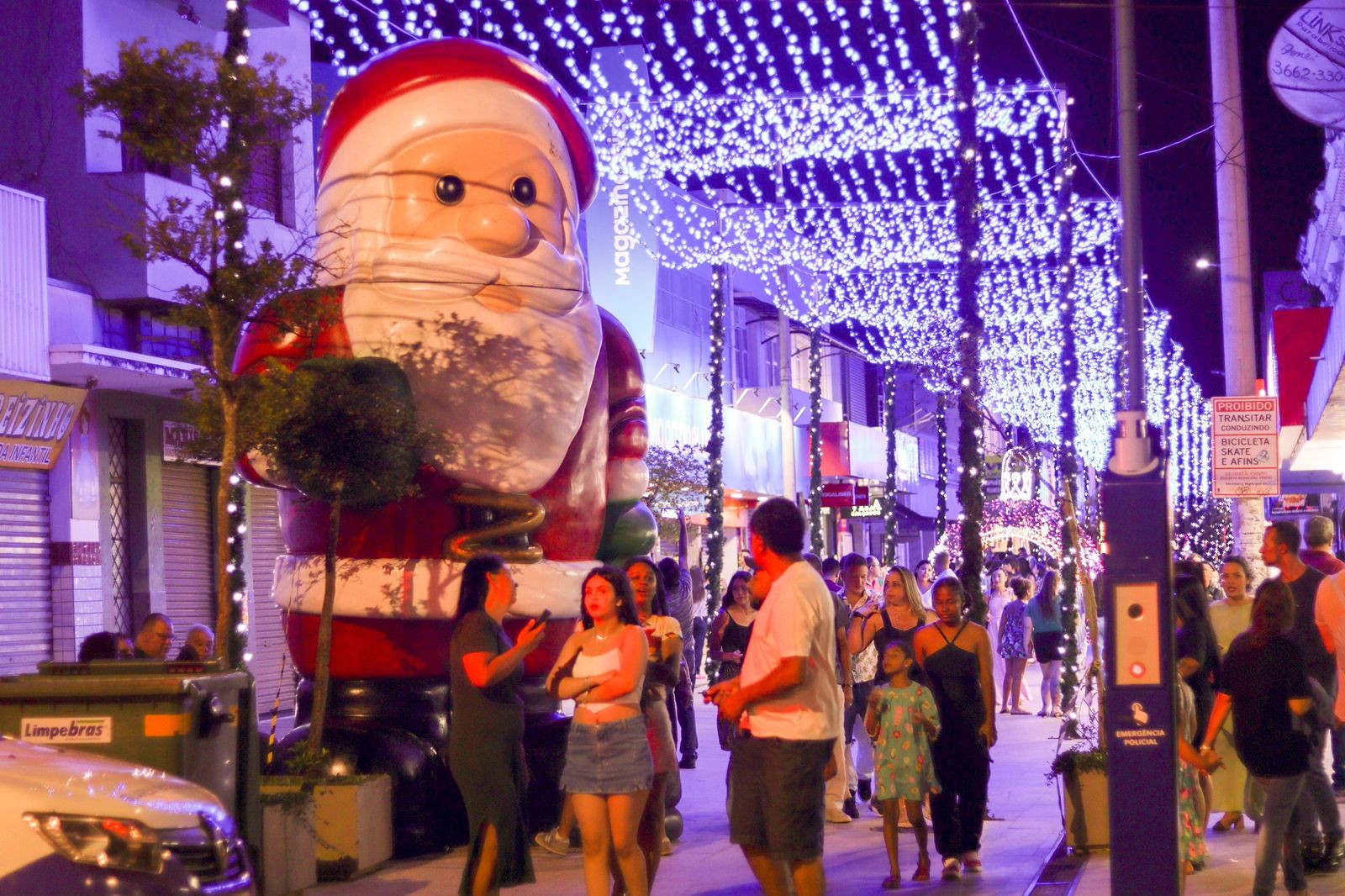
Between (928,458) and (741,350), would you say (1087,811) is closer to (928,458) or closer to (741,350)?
(741,350)

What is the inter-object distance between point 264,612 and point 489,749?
12.4 meters

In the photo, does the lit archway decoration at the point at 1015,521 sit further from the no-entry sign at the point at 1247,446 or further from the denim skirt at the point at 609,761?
the denim skirt at the point at 609,761

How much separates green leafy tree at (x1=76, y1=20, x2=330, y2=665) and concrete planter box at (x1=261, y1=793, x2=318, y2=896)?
1.13 meters

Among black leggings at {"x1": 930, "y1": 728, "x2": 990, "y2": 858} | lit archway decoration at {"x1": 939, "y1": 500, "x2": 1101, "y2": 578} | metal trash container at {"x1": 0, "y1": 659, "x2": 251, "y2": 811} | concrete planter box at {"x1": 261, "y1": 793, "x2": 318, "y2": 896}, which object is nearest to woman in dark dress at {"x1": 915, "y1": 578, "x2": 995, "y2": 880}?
black leggings at {"x1": 930, "y1": 728, "x2": 990, "y2": 858}

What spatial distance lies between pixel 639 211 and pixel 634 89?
2.32 m

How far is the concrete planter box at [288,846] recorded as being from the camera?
27.3 feet

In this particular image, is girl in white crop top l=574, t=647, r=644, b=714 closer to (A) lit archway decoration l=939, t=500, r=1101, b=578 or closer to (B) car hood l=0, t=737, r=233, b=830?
(B) car hood l=0, t=737, r=233, b=830

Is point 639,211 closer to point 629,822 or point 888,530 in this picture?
point 888,530

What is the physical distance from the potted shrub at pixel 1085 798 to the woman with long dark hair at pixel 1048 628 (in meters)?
8.91

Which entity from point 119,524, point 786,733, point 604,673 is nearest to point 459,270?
point 604,673

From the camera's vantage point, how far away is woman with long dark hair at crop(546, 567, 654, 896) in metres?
6.98

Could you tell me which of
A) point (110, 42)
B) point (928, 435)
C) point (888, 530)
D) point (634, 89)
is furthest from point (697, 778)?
point (928, 435)

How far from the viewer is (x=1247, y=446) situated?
12797 mm

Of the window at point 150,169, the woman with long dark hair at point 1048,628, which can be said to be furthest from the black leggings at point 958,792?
the window at point 150,169
